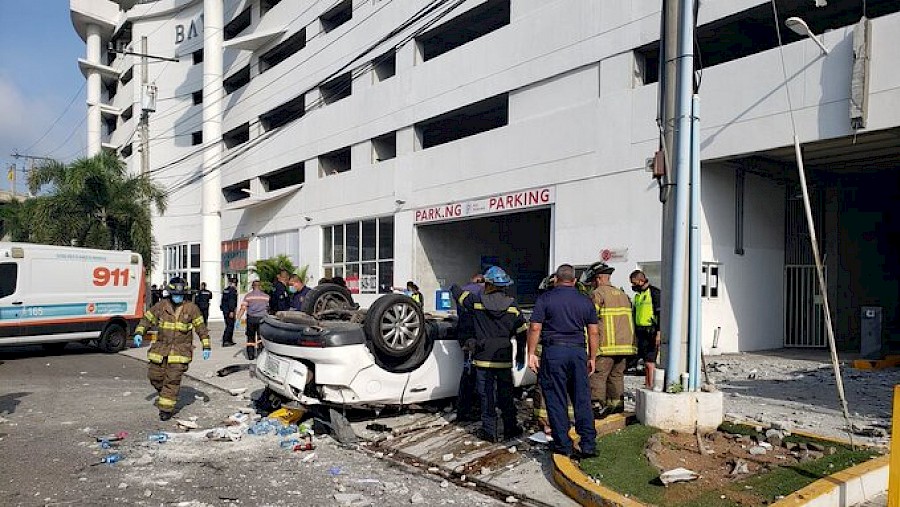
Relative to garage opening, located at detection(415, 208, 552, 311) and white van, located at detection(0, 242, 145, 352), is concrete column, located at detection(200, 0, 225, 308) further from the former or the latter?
white van, located at detection(0, 242, 145, 352)

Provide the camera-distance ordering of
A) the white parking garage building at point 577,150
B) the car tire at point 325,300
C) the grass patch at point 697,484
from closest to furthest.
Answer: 1. the grass patch at point 697,484
2. the car tire at point 325,300
3. the white parking garage building at point 577,150

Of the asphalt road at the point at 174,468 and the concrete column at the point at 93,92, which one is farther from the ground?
the concrete column at the point at 93,92

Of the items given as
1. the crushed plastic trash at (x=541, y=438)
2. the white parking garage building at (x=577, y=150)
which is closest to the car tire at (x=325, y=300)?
the crushed plastic trash at (x=541, y=438)

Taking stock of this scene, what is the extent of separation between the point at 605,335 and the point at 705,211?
24.4ft

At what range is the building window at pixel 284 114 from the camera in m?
29.4

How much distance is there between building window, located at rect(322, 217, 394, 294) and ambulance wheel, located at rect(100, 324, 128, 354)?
8407 millimetres

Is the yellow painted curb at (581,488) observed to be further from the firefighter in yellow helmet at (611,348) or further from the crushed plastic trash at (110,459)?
the crushed plastic trash at (110,459)

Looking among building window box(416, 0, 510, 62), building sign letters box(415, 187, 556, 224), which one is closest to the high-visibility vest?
building sign letters box(415, 187, 556, 224)

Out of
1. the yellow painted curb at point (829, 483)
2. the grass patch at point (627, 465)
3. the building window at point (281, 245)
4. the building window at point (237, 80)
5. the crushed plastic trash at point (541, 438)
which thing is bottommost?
the crushed plastic trash at point (541, 438)

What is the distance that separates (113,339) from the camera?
51.8 ft

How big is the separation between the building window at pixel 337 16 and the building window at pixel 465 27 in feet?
15.9

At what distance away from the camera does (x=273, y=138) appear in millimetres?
30484

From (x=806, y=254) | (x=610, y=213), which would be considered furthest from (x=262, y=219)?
(x=806, y=254)

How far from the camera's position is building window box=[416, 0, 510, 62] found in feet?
64.4
